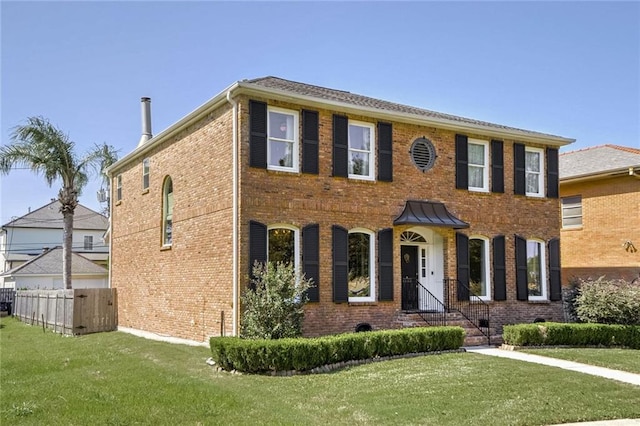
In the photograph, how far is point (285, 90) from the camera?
15.4 m

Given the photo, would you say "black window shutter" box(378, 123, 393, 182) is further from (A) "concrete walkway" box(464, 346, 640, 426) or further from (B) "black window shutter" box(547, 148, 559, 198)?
(B) "black window shutter" box(547, 148, 559, 198)

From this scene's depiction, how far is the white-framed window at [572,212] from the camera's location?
2422cm

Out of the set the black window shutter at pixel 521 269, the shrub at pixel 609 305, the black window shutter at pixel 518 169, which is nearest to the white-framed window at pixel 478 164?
the black window shutter at pixel 518 169

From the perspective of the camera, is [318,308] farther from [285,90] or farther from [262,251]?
[285,90]

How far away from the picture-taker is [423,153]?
1823 centimetres

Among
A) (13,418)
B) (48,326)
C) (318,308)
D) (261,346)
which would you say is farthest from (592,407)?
(48,326)

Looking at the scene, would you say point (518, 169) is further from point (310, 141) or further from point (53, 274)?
point (53, 274)

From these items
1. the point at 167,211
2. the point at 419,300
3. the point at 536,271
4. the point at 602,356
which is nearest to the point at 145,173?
the point at 167,211

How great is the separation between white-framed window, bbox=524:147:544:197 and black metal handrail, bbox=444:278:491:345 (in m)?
4.33

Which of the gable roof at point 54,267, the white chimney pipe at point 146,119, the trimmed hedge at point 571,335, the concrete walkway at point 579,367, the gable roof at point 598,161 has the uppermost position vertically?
the white chimney pipe at point 146,119

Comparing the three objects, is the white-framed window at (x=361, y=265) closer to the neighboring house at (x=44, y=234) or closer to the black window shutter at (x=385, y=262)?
the black window shutter at (x=385, y=262)

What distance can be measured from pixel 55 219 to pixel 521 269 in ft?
146

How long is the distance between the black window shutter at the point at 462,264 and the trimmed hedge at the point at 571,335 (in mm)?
2291

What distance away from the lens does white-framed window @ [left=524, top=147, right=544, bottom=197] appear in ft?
67.1
